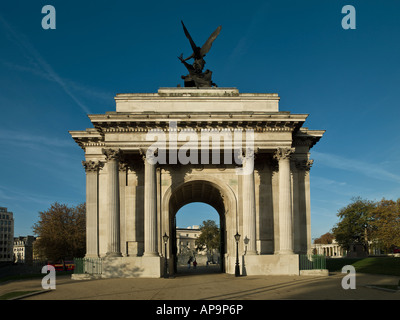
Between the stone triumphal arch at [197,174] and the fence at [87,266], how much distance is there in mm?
1313

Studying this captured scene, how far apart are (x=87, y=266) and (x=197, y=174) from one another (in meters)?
11.5

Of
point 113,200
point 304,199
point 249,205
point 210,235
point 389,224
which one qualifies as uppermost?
point 113,200

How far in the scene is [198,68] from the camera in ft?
129

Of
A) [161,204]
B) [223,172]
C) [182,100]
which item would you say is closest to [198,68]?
[182,100]

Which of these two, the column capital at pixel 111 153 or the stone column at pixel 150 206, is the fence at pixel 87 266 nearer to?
the stone column at pixel 150 206

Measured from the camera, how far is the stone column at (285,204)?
Answer: 106 feet

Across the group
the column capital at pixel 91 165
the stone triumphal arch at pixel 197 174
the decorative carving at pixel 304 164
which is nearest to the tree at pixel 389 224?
the decorative carving at pixel 304 164

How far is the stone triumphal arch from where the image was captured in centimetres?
3203

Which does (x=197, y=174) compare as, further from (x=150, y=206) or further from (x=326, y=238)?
(x=326, y=238)

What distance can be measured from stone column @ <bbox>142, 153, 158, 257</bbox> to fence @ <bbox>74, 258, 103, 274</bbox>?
3800mm

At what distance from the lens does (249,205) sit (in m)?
32.7

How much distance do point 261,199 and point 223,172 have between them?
155 inches

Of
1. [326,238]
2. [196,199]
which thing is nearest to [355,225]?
[196,199]
